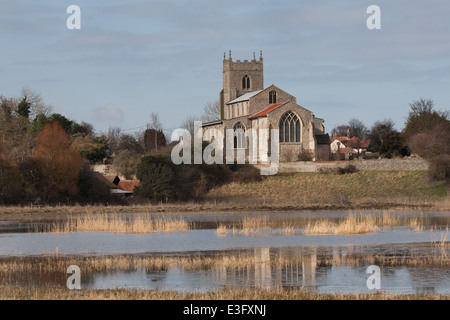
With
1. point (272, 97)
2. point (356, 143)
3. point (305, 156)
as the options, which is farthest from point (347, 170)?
point (356, 143)

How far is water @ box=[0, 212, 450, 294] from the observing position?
1985 centimetres

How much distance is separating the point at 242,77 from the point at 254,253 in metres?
79.9

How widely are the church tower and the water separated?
209 feet

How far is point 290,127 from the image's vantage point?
8244 cm

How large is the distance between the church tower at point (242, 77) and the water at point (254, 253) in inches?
2513

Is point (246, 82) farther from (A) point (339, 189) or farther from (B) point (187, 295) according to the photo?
(B) point (187, 295)

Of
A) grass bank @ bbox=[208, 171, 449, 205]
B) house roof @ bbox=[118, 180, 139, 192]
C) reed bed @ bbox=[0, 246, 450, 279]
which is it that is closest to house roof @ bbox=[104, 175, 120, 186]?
house roof @ bbox=[118, 180, 139, 192]

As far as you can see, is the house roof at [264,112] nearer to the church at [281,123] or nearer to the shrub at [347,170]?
the church at [281,123]

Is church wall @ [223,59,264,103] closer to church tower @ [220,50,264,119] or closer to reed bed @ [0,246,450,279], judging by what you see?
church tower @ [220,50,264,119]

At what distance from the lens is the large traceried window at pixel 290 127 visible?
82.2m
